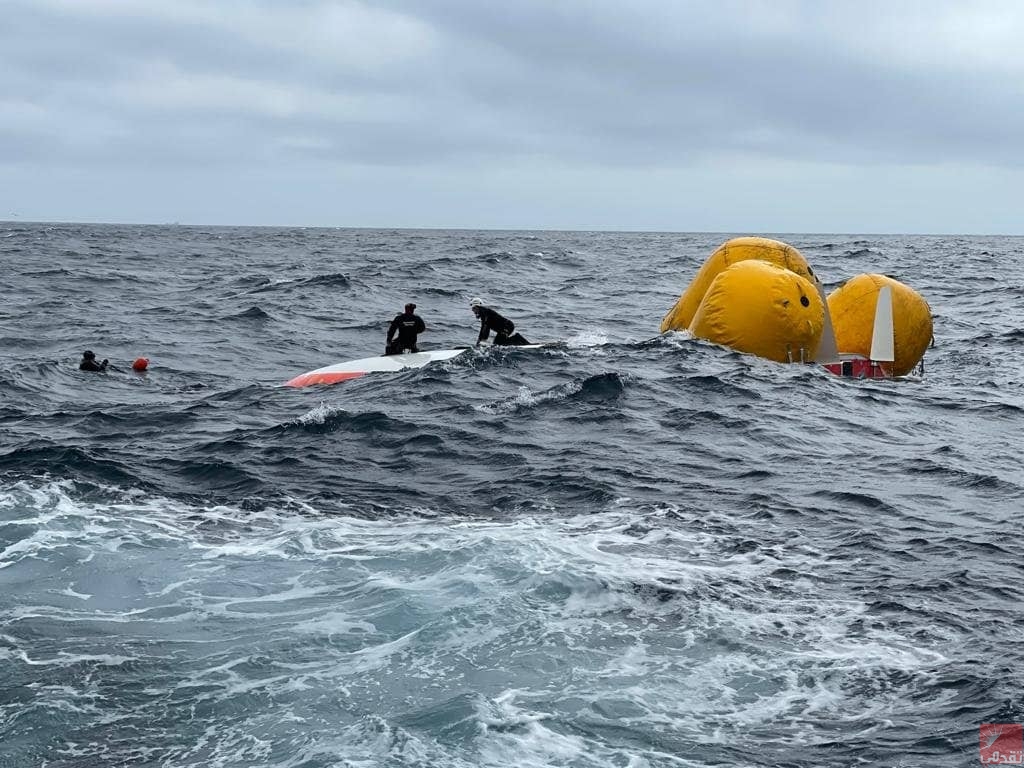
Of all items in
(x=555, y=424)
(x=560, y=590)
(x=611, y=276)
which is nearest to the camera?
(x=560, y=590)

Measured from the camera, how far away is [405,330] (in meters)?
20.6

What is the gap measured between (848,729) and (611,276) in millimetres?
46123

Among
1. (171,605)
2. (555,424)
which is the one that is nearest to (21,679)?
(171,605)

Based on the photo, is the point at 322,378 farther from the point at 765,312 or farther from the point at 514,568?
the point at 514,568

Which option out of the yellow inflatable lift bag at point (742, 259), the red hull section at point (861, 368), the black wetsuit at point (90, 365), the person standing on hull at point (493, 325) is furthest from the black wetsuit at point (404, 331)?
the red hull section at point (861, 368)

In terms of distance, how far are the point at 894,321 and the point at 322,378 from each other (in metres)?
10.4

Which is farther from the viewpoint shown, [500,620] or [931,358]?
[931,358]

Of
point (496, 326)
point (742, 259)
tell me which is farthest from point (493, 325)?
point (742, 259)

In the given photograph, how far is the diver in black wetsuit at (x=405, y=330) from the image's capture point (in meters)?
20.5

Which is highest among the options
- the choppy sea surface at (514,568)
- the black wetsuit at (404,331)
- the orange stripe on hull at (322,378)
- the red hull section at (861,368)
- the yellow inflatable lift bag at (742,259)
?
the yellow inflatable lift bag at (742,259)

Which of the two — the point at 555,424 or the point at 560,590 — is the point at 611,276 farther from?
the point at 560,590

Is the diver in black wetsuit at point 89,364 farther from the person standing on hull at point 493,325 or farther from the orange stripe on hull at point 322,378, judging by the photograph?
the person standing on hull at point 493,325

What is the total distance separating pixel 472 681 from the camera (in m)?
6.96

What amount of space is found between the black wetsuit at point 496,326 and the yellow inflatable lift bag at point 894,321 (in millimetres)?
5960
